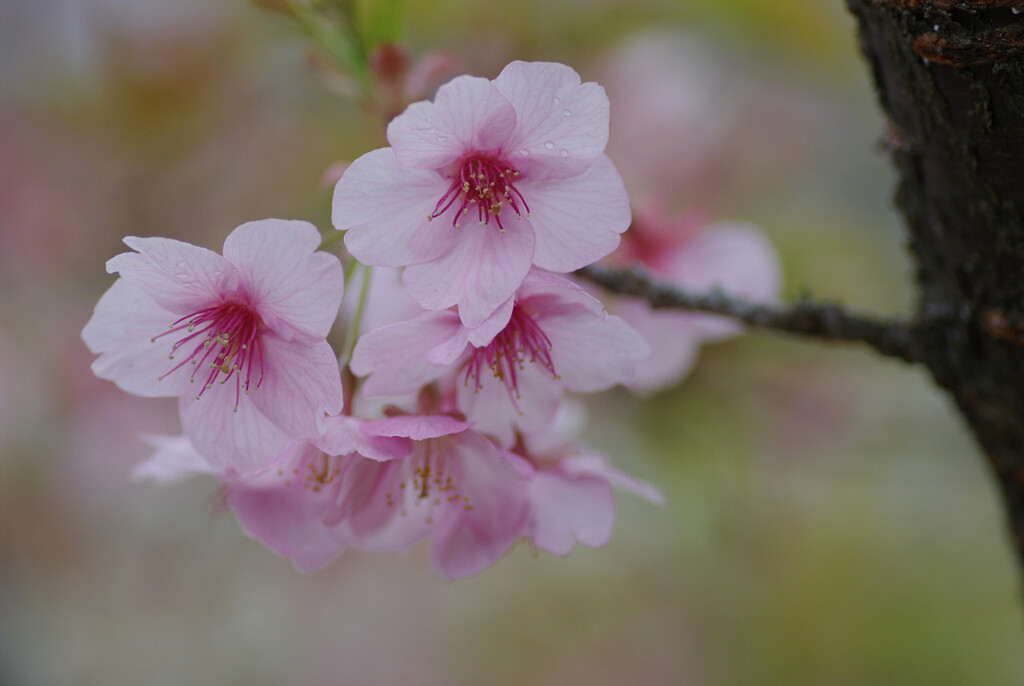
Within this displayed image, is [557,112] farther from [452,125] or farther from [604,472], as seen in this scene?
[604,472]

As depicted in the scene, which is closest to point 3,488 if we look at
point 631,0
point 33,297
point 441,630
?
point 33,297

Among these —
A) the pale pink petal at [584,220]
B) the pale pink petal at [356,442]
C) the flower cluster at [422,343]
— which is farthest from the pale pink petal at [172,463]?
the pale pink petal at [584,220]

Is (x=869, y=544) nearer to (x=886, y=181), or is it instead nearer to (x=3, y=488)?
(x=886, y=181)

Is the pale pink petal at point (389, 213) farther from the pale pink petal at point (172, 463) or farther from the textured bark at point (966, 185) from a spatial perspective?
the textured bark at point (966, 185)

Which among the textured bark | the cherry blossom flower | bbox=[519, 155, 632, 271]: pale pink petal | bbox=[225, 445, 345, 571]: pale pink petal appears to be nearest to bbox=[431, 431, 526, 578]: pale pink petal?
the cherry blossom flower

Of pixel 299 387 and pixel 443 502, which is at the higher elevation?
pixel 299 387

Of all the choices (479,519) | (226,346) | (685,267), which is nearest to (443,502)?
(479,519)
